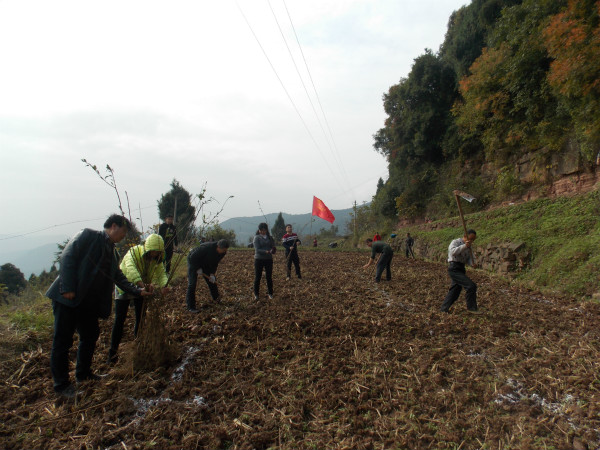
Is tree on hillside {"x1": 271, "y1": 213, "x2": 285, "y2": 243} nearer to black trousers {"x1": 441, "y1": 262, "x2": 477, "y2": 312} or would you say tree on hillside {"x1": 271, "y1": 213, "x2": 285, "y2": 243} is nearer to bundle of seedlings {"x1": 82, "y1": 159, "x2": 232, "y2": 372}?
black trousers {"x1": 441, "y1": 262, "x2": 477, "y2": 312}

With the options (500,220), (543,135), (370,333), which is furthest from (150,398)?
(543,135)

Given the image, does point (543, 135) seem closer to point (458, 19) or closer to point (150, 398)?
point (458, 19)

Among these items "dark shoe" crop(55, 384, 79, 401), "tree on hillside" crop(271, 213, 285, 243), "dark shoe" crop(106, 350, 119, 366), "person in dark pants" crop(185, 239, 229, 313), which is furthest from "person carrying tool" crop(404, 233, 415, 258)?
"tree on hillside" crop(271, 213, 285, 243)

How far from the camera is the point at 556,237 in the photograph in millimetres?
9672

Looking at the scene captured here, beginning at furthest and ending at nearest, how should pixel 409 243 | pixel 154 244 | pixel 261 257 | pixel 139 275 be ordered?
pixel 409 243
pixel 261 257
pixel 154 244
pixel 139 275

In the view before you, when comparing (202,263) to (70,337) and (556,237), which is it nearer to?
(70,337)

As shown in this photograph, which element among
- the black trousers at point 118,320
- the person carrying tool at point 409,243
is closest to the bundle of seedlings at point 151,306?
the black trousers at point 118,320

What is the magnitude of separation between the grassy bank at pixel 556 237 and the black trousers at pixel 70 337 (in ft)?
30.6

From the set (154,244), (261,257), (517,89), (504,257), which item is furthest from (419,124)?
(154,244)

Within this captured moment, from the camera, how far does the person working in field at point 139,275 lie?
384 centimetres

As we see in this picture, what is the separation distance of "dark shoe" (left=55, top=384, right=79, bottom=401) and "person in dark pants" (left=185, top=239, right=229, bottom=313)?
9.29ft

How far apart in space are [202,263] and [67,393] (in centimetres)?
329

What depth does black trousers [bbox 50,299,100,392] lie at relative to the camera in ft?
10.2

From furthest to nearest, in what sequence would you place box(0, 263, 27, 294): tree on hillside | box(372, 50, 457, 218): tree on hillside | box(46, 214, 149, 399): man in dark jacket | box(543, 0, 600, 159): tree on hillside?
box(0, 263, 27, 294): tree on hillside
box(372, 50, 457, 218): tree on hillside
box(543, 0, 600, 159): tree on hillside
box(46, 214, 149, 399): man in dark jacket
